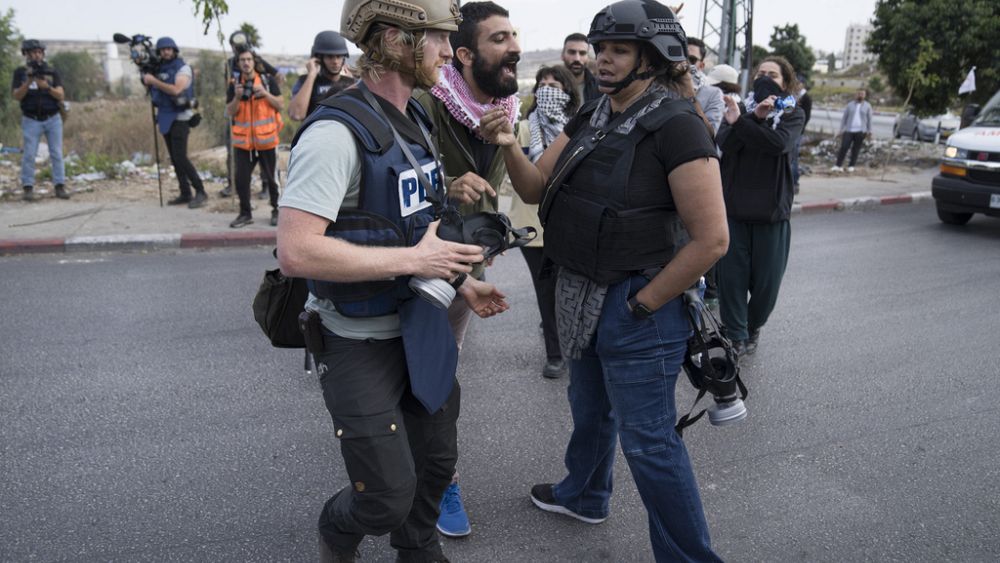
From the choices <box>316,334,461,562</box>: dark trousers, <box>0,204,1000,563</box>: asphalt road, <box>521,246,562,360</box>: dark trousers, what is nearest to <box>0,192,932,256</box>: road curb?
<box>0,204,1000,563</box>: asphalt road

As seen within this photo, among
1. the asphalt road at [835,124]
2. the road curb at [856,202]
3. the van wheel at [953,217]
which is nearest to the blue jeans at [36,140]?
the road curb at [856,202]

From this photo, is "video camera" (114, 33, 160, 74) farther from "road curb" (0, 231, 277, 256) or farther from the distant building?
the distant building

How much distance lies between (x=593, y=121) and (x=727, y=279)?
2.52 m

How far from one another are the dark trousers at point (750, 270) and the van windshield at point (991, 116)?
669 centimetres

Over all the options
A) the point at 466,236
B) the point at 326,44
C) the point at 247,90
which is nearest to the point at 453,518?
the point at 466,236

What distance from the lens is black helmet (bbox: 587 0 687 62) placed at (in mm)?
2236

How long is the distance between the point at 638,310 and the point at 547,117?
89.6 inches

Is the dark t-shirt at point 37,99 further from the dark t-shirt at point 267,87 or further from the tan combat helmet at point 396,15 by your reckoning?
the tan combat helmet at point 396,15

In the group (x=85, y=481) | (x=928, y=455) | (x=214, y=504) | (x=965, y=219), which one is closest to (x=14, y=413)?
(x=85, y=481)

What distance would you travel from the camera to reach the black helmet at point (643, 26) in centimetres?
224

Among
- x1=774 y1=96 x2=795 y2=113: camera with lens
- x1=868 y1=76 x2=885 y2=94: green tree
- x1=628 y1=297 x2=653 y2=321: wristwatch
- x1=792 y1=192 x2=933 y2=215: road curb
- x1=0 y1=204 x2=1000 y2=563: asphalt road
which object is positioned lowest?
x1=0 y1=204 x2=1000 y2=563: asphalt road

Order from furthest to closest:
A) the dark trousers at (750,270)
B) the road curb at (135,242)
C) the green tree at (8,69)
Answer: the green tree at (8,69) < the road curb at (135,242) < the dark trousers at (750,270)

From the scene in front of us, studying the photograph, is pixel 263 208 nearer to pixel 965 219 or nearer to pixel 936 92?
pixel 965 219

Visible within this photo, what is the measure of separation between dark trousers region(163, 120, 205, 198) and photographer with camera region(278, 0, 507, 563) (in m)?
7.50
